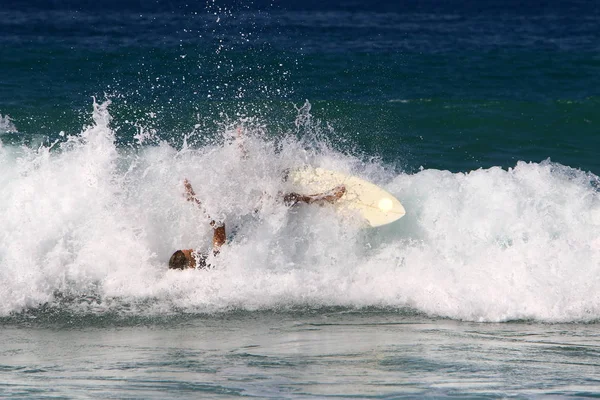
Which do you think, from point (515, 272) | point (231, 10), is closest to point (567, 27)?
point (231, 10)

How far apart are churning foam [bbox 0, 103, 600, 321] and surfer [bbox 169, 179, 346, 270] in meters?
0.09

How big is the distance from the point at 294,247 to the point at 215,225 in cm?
82

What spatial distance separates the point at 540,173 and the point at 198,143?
4696mm

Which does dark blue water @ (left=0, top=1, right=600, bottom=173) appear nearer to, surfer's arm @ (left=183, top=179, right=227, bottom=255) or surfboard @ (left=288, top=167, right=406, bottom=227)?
surfboard @ (left=288, top=167, right=406, bottom=227)

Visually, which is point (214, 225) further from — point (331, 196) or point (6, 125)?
point (6, 125)

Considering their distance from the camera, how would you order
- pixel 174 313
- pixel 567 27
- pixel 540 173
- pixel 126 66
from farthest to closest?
1. pixel 567 27
2. pixel 126 66
3. pixel 540 173
4. pixel 174 313

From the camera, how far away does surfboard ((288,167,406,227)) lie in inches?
386

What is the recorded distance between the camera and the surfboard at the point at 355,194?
9797mm

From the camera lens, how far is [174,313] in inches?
322

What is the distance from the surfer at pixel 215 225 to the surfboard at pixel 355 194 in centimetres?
10

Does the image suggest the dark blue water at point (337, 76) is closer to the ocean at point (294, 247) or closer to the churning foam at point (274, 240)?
the ocean at point (294, 247)

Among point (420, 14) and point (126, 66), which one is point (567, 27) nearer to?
point (420, 14)

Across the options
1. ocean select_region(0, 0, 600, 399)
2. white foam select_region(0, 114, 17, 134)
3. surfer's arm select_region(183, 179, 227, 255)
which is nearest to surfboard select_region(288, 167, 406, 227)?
ocean select_region(0, 0, 600, 399)

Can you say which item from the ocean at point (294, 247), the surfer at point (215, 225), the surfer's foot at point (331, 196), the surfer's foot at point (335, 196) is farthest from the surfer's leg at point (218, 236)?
the surfer's foot at point (335, 196)
